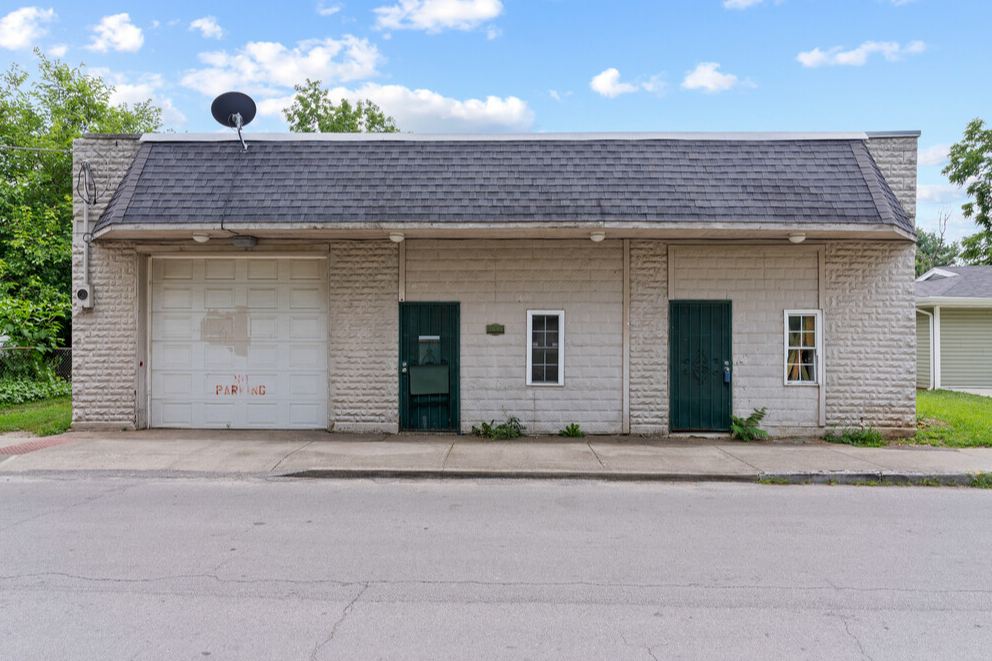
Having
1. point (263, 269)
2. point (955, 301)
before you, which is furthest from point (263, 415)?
point (955, 301)

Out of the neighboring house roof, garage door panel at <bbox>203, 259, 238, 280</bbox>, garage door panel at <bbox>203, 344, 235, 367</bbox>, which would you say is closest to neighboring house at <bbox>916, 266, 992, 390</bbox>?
the neighboring house roof

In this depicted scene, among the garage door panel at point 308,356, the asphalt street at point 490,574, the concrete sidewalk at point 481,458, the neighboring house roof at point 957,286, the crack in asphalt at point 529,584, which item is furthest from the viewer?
the neighboring house roof at point 957,286

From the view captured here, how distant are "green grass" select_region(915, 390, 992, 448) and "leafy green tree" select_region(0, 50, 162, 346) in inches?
587

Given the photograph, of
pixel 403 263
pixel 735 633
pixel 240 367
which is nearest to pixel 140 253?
pixel 240 367

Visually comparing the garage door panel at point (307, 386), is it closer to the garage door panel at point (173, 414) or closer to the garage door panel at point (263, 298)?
the garage door panel at point (263, 298)

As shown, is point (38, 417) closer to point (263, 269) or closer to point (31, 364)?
point (31, 364)

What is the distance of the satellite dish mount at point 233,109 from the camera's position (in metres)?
11.1

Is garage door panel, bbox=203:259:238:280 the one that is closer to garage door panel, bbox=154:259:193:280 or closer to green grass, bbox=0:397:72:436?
garage door panel, bbox=154:259:193:280

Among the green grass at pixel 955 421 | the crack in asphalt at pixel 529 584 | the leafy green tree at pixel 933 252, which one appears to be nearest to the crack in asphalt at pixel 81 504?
the crack in asphalt at pixel 529 584

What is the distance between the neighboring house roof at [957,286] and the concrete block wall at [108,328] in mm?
19943

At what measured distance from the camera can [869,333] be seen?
35.4ft

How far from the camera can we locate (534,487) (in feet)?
25.6

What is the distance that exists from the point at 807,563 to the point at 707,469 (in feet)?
11.0

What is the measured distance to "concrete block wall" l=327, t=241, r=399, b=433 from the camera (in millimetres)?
10961
